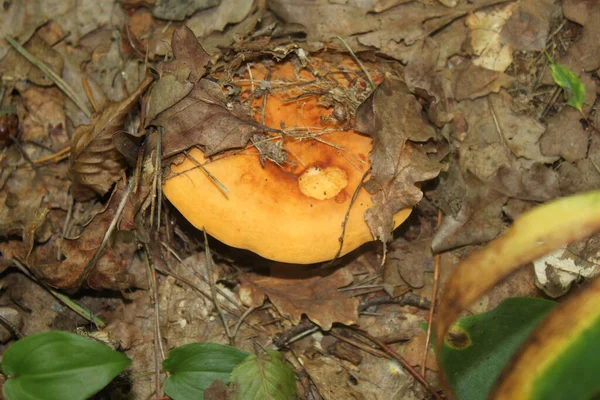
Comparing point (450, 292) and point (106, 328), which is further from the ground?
point (450, 292)

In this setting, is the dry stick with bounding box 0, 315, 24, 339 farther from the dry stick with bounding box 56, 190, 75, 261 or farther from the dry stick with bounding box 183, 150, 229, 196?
the dry stick with bounding box 183, 150, 229, 196

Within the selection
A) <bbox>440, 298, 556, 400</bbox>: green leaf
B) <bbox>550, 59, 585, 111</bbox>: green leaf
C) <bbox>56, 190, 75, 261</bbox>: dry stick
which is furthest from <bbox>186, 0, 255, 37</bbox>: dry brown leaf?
<bbox>440, 298, 556, 400</bbox>: green leaf

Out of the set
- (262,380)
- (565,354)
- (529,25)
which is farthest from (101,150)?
(529,25)

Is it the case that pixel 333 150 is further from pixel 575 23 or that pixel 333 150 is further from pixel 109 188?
pixel 575 23

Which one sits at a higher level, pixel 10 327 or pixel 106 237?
pixel 106 237

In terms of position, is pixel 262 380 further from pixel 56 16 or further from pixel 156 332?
pixel 56 16

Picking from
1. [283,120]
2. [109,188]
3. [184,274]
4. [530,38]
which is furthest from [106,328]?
[530,38]

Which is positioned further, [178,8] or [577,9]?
[178,8]
